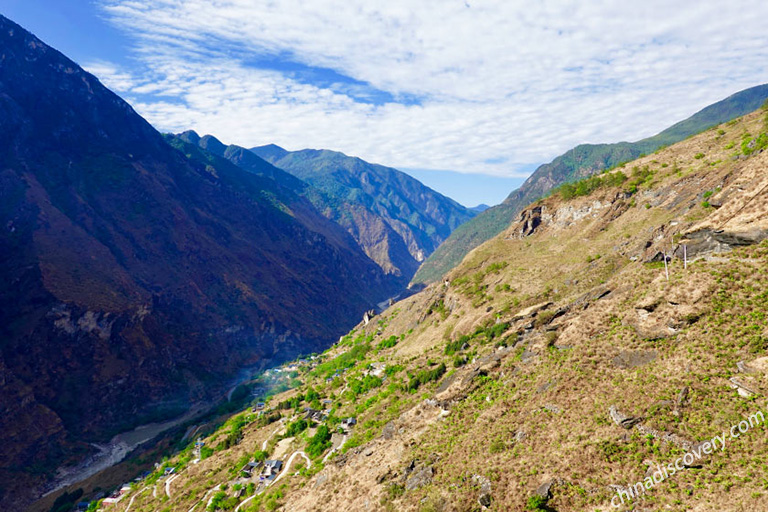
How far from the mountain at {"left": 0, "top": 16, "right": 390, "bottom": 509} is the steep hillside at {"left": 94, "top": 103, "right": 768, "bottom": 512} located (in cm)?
5767

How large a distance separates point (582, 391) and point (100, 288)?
13347 cm

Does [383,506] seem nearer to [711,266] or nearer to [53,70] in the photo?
[711,266]

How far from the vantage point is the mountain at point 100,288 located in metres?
93.8

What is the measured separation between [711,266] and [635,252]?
13.7 metres

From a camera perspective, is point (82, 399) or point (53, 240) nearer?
point (82, 399)

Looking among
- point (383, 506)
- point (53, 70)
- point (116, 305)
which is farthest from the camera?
point (53, 70)

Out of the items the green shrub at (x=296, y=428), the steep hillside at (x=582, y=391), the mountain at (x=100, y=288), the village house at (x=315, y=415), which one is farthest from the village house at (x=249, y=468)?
the mountain at (x=100, y=288)

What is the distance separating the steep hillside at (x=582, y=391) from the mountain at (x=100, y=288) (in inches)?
2270

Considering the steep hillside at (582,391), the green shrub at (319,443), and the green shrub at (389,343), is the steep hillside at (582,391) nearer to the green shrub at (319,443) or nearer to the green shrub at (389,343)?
the green shrub at (319,443)

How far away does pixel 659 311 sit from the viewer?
29.1 meters

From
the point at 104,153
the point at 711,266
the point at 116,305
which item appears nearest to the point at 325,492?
the point at 711,266

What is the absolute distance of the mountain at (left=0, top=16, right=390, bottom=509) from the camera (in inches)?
3693

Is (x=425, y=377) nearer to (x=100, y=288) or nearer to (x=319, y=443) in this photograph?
(x=319, y=443)

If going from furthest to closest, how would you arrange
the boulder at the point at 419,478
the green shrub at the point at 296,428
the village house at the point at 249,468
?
the green shrub at the point at 296,428 → the village house at the point at 249,468 → the boulder at the point at 419,478
